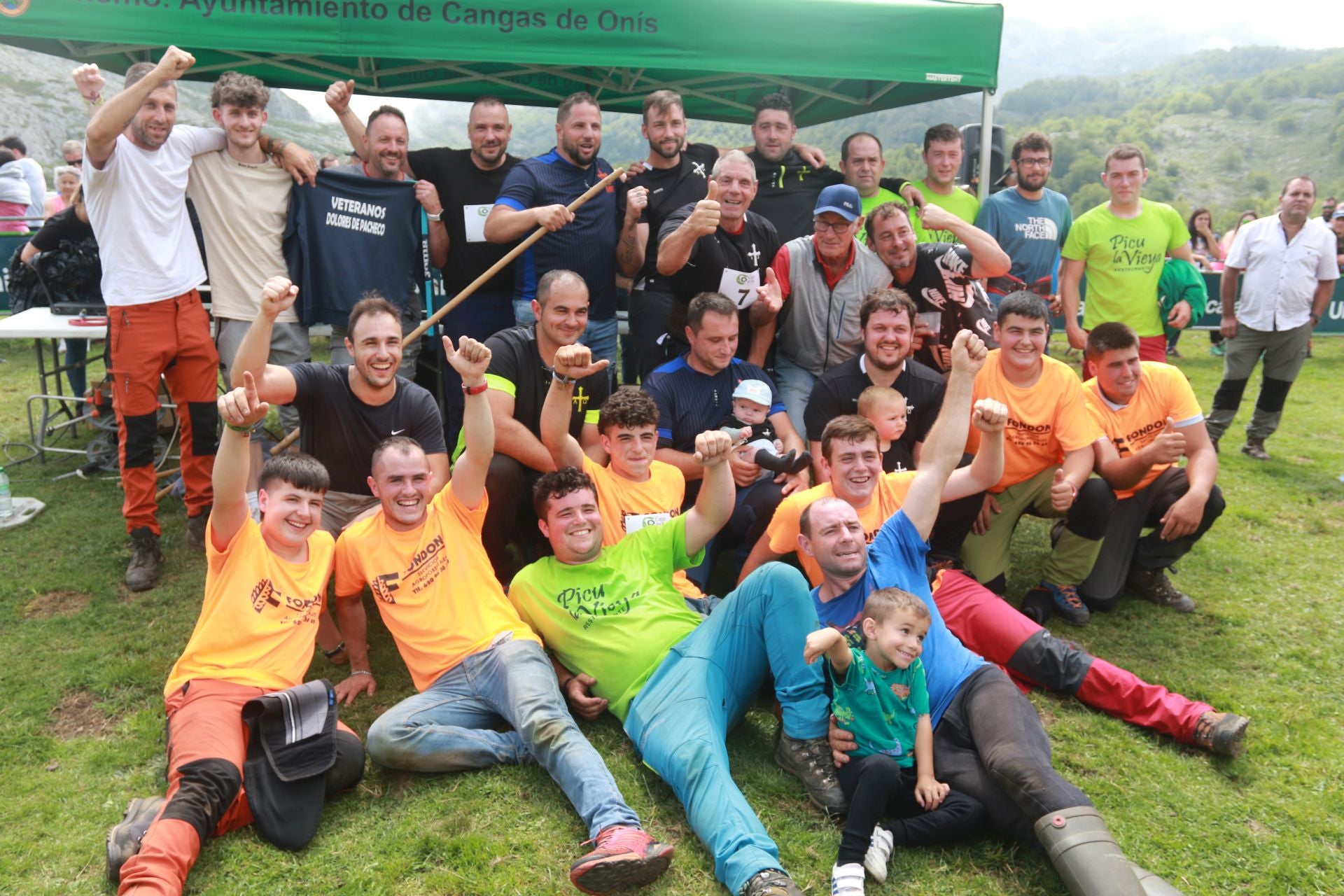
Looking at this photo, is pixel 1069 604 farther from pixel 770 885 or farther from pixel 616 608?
pixel 770 885

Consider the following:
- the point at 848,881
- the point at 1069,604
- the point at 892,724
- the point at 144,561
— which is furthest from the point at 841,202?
the point at 144,561

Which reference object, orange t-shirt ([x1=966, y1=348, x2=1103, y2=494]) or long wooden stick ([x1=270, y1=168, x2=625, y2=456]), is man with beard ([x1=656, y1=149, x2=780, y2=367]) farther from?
orange t-shirt ([x1=966, y1=348, x2=1103, y2=494])

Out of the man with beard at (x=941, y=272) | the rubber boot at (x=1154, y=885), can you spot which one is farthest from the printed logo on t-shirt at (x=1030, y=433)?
the rubber boot at (x=1154, y=885)

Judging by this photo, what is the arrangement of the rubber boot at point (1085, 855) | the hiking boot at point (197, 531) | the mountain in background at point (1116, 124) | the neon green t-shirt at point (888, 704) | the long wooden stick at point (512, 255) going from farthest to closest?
the mountain in background at point (1116, 124) < the hiking boot at point (197, 531) < the long wooden stick at point (512, 255) < the neon green t-shirt at point (888, 704) < the rubber boot at point (1085, 855)

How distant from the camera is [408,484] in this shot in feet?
11.9

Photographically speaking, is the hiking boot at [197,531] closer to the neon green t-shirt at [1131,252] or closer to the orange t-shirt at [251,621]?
the orange t-shirt at [251,621]

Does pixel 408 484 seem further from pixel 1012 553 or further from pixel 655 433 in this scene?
pixel 1012 553

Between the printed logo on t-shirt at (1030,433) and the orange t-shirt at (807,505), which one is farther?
the printed logo on t-shirt at (1030,433)

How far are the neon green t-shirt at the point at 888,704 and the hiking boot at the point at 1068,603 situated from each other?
1904 mm

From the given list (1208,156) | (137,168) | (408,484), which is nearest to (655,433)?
(408,484)

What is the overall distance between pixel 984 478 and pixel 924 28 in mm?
3856

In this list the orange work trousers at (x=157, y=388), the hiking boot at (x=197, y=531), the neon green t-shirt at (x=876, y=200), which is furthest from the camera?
the neon green t-shirt at (x=876, y=200)

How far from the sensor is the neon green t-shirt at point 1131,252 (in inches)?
238

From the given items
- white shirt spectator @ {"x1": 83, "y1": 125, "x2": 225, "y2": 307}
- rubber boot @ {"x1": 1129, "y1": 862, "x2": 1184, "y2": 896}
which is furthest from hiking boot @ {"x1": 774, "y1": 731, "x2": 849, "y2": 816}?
white shirt spectator @ {"x1": 83, "y1": 125, "x2": 225, "y2": 307}
